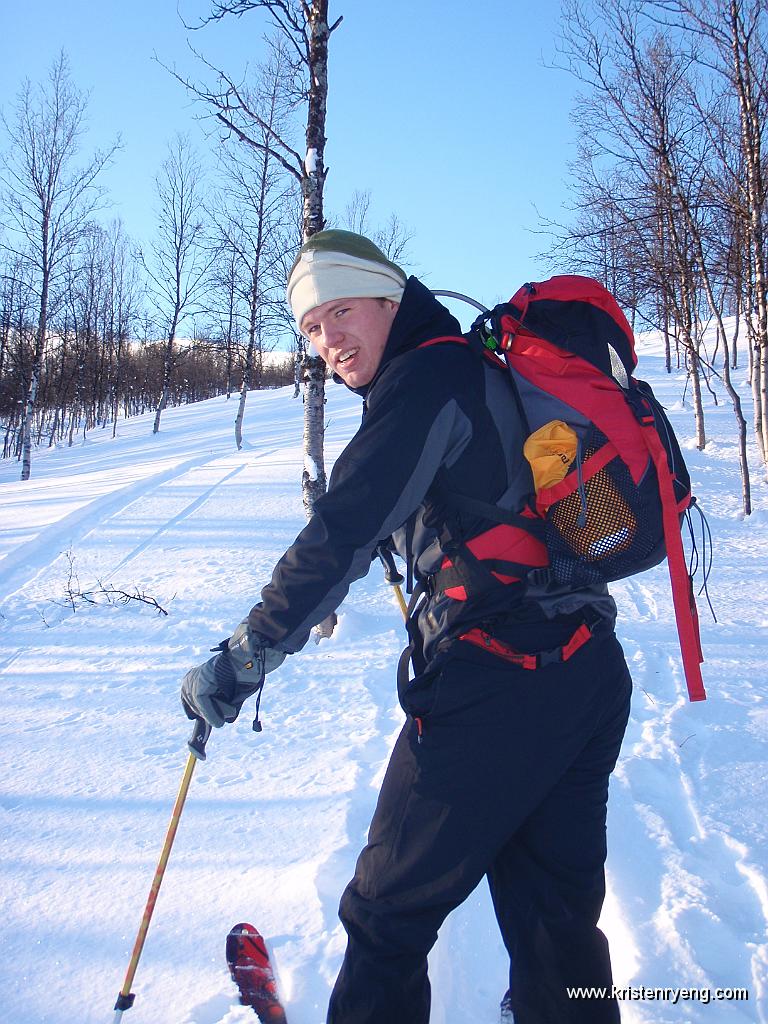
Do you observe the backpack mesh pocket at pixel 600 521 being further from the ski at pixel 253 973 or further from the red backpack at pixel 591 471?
the ski at pixel 253 973

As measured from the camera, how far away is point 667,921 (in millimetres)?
2238

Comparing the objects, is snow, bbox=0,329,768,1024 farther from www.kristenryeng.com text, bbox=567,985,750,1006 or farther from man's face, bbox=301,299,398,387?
man's face, bbox=301,299,398,387

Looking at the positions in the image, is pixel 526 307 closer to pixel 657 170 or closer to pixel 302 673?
pixel 302 673

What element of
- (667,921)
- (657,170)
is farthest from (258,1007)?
(657,170)

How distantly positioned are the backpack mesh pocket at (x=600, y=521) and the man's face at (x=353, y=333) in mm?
600

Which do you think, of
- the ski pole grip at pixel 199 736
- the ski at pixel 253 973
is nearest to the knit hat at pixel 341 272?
the ski pole grip at pixel 199 736

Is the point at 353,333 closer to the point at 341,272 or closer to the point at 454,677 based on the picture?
the point at 341,272

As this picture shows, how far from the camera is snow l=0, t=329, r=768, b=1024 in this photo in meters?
2.08

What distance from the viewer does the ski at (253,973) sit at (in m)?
1.98

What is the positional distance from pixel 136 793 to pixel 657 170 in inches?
383

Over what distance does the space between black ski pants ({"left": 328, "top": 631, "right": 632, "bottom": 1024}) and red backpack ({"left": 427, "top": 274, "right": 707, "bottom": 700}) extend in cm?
23

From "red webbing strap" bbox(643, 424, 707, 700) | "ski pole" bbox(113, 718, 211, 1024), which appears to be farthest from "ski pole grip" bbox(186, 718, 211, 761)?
"red webbing strap" bbox(643, 424, 707, 700)

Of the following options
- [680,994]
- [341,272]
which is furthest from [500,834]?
[341,272]

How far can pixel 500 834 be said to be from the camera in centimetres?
146
